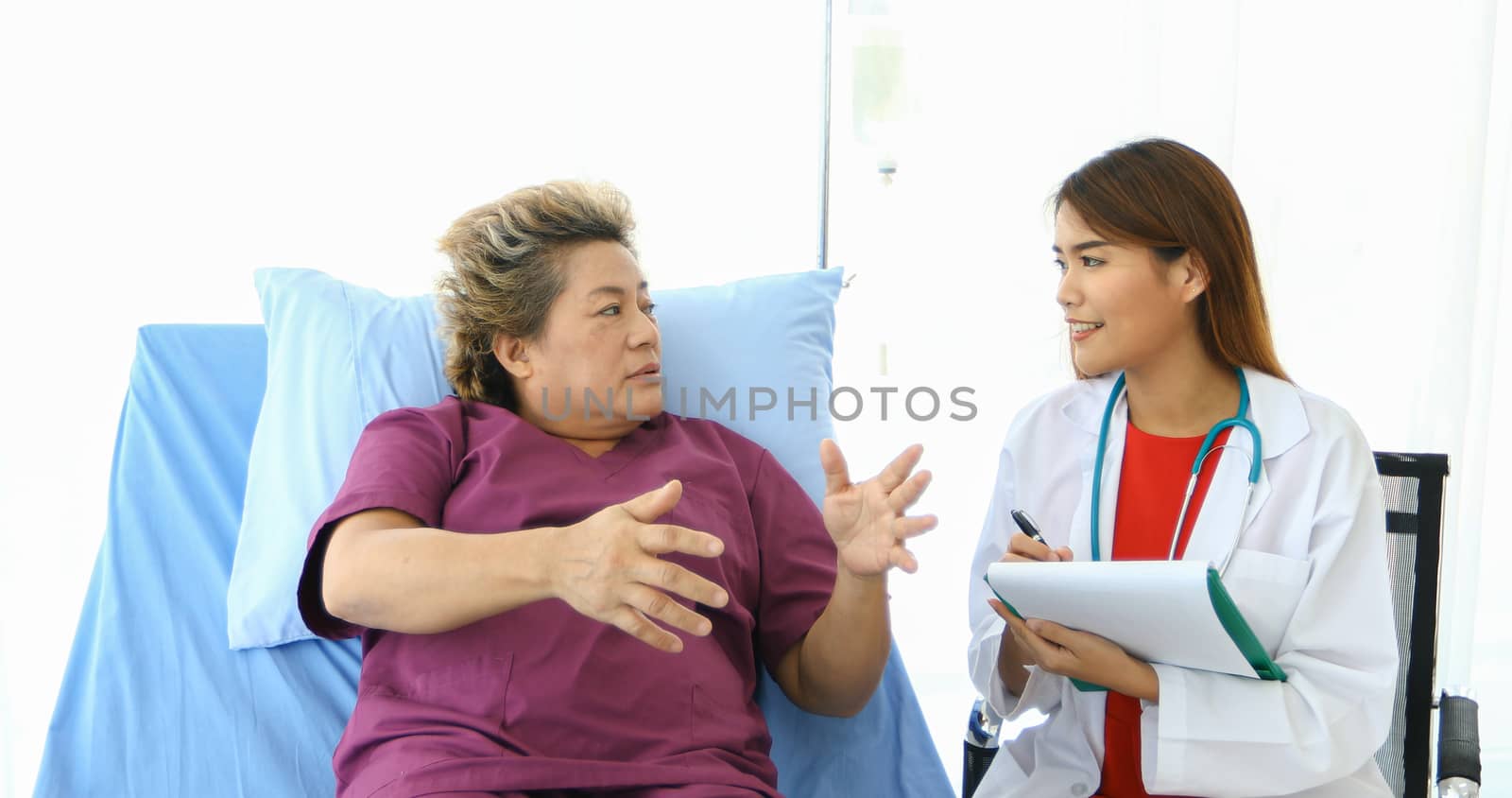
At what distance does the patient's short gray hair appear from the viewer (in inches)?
58.0

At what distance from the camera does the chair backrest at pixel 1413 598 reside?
1.50 m

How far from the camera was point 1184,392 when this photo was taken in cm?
142

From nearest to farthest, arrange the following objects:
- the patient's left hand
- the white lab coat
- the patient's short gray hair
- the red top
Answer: the patient's left hand, the white lab coat, the red top, the patient's short gray hair

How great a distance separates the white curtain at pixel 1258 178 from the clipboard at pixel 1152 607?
97 centimetres

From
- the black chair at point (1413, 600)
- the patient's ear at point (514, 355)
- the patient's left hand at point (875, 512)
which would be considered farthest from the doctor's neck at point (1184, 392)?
the patient's ear at point (514, 355)

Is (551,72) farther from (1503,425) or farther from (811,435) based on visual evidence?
(1503,425)

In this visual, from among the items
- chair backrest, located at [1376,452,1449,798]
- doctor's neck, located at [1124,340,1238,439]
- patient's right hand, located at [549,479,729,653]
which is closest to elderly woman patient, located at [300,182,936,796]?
patient's right hand, located at [549,479,729,653]

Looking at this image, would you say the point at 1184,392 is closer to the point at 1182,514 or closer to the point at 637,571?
the point at 1182,514

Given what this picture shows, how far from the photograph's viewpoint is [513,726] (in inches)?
47.3

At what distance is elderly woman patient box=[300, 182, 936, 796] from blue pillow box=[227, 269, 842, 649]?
0.44 feet

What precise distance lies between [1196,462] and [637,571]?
0.71 meters

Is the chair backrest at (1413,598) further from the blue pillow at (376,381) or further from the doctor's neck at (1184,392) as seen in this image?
the blue pillow at (376,381)

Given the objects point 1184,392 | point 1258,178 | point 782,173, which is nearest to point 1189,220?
point 1184,392

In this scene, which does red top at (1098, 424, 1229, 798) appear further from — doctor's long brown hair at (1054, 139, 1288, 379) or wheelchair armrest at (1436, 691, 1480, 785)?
wheelchair armrest at (1436, 691, 1480, 785)
